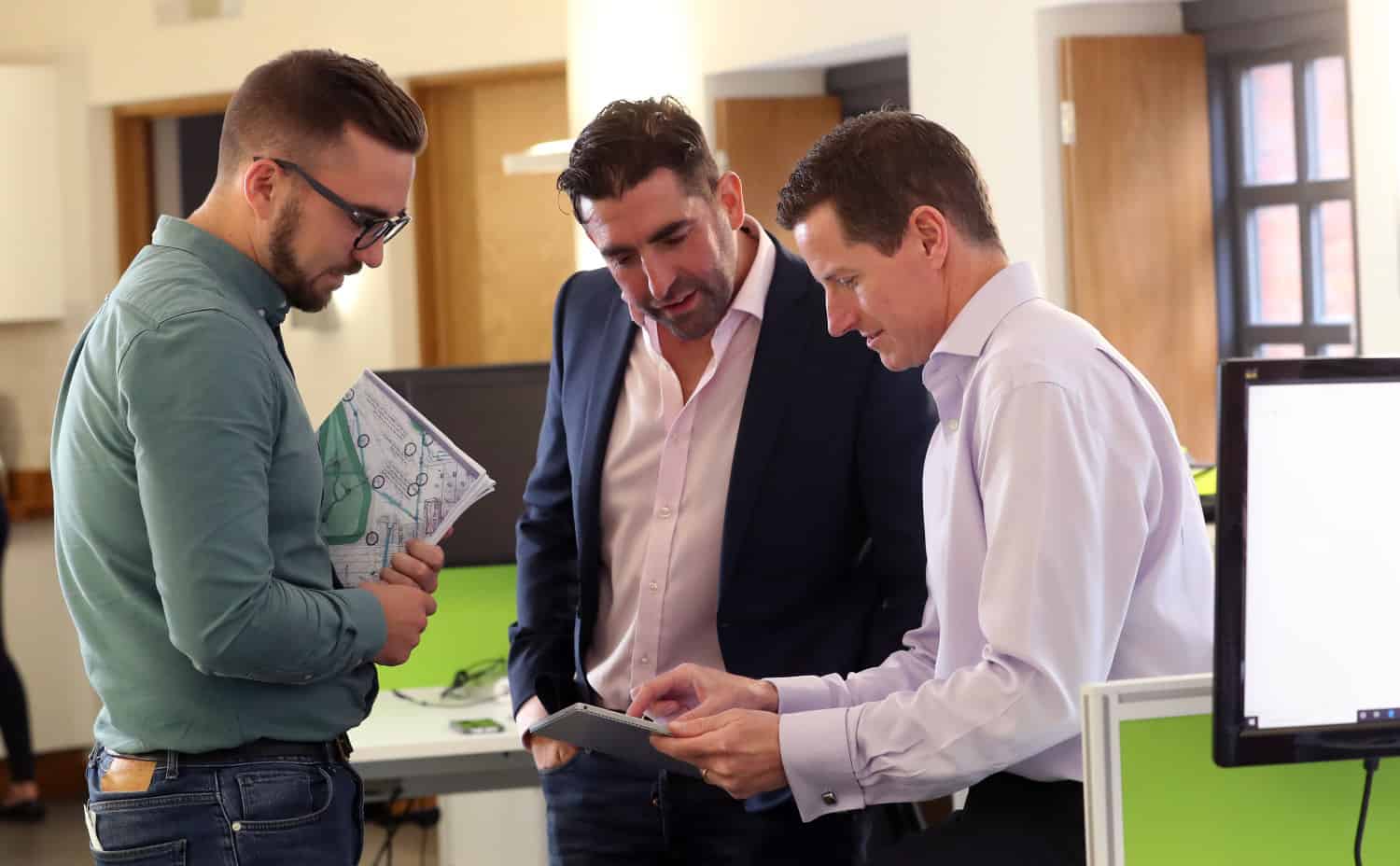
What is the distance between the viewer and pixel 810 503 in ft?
6.66

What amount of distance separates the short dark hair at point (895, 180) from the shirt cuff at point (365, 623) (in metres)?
0.62

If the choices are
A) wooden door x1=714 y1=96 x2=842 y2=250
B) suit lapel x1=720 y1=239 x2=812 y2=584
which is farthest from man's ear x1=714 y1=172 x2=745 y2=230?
wooden door x1=714 y1=96 x2=842 y2=250

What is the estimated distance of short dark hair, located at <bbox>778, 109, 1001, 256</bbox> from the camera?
1.59 m

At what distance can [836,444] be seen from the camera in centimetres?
204

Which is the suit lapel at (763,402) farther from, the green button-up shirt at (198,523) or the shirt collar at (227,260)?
the shirt collar at (227,260)

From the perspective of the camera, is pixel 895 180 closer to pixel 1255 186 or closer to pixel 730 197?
pixel 730 197

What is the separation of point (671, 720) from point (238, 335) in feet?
1.89

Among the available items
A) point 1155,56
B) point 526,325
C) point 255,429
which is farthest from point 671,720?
point 526,325

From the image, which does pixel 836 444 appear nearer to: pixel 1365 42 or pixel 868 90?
pixel 1365 42

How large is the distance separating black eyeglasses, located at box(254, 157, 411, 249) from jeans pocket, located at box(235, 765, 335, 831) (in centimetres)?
57

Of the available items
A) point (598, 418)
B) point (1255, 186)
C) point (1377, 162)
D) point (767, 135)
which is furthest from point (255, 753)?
point (767, 135)

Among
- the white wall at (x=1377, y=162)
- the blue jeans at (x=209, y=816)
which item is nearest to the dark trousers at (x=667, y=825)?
the blue jeans at (x=209, y=816)

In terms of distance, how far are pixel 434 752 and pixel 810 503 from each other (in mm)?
1136

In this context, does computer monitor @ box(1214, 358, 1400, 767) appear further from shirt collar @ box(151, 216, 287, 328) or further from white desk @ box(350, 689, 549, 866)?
white desk @ box(350, 689, 549, 866)
